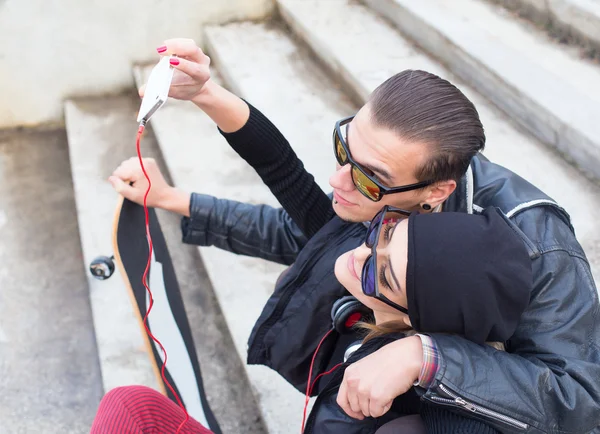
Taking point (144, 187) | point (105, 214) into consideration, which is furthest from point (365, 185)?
point (105, 214)

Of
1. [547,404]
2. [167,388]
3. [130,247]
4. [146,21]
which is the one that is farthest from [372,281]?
[146,21]

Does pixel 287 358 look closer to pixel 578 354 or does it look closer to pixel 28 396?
pixel 578 354

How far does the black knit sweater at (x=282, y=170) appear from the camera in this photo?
1.78 m

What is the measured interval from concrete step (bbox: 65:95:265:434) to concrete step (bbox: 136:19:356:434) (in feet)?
0.57

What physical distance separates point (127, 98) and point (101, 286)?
1847 millimetres

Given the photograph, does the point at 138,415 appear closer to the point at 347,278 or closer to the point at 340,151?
the point at 347,278

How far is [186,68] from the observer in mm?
1600

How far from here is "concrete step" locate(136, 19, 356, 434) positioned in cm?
253

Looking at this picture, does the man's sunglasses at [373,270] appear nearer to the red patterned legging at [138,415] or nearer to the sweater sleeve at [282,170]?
the sweater sleeve at [282,170]

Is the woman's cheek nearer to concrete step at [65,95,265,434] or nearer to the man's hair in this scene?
the man's hair

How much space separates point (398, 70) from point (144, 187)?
6.10ft

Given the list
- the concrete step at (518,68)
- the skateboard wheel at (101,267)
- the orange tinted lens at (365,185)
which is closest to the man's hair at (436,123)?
the orange tinted lens at (365,185)

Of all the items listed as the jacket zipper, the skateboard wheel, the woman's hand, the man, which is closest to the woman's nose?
the man

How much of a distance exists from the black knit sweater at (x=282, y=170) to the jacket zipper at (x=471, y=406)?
74 cm
